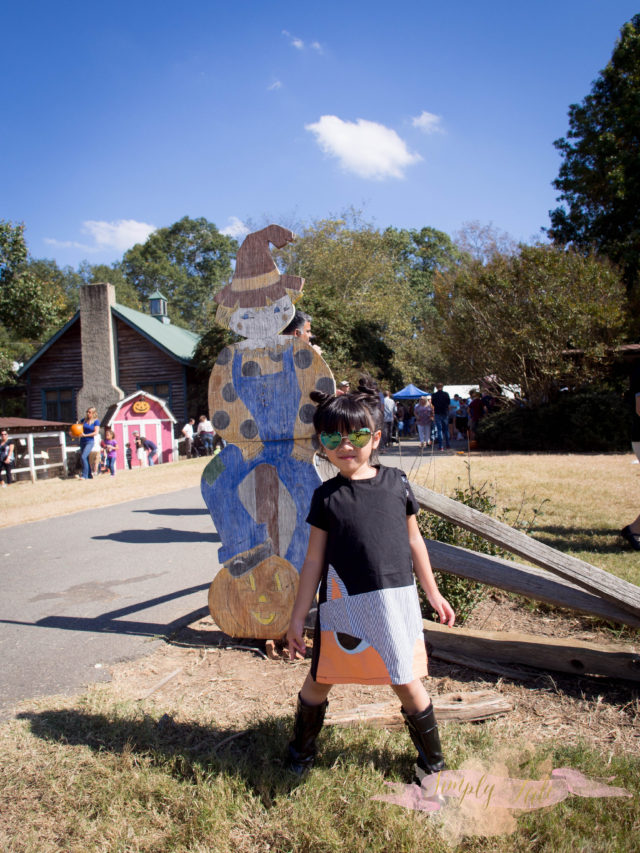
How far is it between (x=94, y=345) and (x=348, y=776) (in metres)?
28.8

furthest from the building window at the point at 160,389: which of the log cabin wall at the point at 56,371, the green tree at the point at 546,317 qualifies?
the green tree at the point at 546,317

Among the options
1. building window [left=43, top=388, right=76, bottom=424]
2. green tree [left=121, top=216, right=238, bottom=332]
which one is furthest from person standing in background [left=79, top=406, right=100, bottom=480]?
green tree [left=121, top=216, right=238, bottom=332]

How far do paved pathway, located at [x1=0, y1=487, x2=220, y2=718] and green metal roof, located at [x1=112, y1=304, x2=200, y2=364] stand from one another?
2000 cm

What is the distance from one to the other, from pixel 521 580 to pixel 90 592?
377 cm

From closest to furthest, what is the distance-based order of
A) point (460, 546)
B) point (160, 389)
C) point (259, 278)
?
point (259, 278) → point (460, 546) → point (160, 389)

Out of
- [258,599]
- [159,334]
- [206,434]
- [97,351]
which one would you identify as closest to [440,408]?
[206,434]

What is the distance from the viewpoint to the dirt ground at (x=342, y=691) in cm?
288

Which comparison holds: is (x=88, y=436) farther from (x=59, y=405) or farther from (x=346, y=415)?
(x=59, y=405)

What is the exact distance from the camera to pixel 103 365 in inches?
1133

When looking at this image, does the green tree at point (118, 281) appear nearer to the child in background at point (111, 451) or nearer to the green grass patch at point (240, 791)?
the child in background at point (111, 451)

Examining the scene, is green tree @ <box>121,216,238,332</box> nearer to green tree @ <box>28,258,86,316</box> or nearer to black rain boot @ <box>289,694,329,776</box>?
green tree @ <box>28,258,86,316</box>

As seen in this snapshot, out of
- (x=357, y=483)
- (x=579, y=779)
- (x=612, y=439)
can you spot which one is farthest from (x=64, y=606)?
(x=612, y=439)

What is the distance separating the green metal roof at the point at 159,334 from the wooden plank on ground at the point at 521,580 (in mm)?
26131

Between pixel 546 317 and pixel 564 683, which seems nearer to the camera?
pixel 564 683
